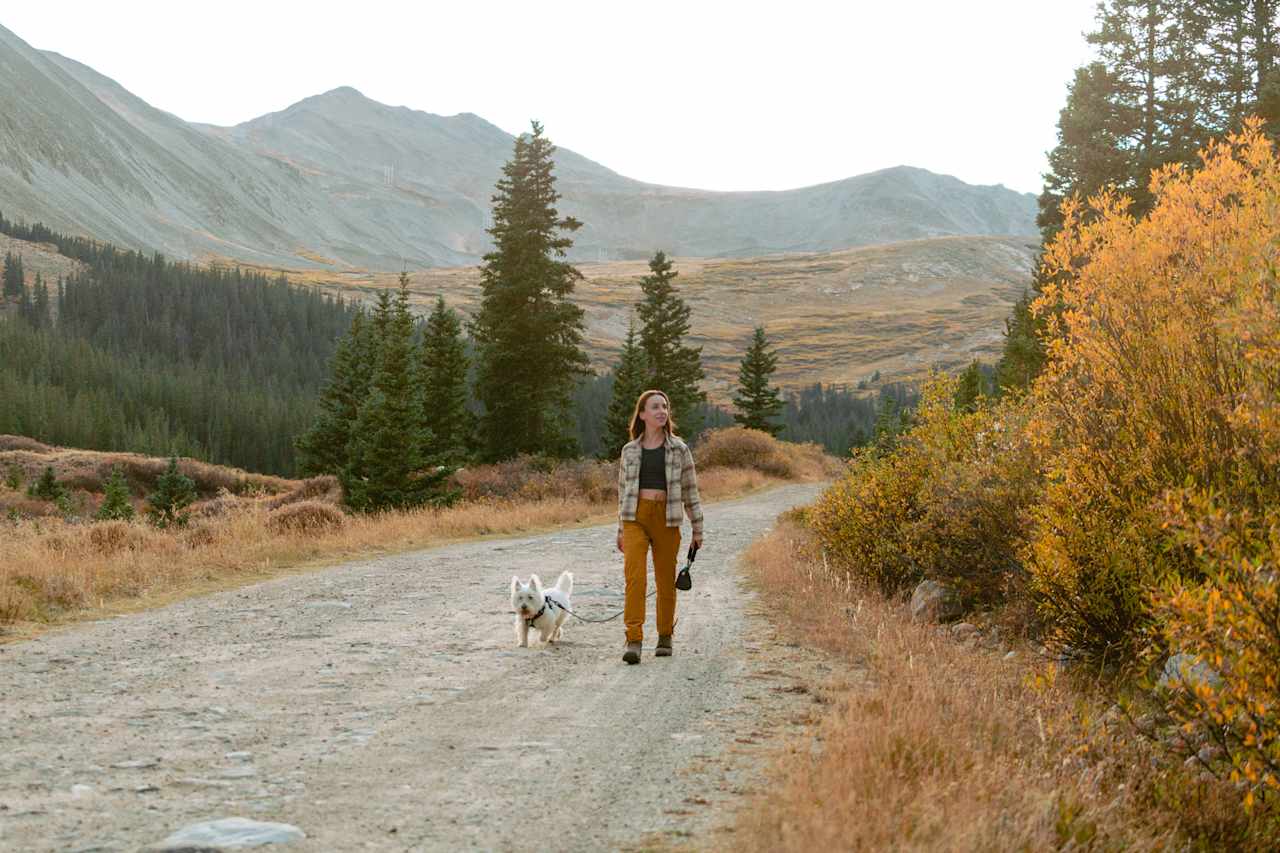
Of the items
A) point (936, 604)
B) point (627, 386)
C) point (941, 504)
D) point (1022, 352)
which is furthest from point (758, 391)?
point (936, 604)

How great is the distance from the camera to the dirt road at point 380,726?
444cm

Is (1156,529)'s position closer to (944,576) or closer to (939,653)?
(939,653)

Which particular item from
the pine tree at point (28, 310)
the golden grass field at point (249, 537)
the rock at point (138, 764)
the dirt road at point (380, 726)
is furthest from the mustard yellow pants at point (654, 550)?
the pine tree at point (28, 310)

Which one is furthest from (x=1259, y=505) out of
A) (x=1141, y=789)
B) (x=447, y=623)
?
(x=447, y=623)

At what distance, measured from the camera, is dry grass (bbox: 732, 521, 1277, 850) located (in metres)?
4.11

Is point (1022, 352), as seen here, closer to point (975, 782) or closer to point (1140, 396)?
point (1140, 396)

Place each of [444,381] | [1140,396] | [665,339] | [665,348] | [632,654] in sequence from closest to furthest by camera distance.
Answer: [1140,396]
[632,654]
[444,381]
[665,339]
[665,348]

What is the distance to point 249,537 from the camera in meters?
15.8

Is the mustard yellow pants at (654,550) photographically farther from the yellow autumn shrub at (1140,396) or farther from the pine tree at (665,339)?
the pine tree at (665,339)

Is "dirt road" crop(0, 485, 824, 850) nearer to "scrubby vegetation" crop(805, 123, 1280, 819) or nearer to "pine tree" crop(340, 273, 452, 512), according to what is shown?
"scrubby vegetation" crop(805, 123, 1280, 819)

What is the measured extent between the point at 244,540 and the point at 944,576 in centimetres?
1097

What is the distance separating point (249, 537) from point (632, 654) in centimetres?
985

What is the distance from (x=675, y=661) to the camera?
8.63 metres

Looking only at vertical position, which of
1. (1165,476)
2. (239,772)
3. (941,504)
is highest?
(1165,476)
